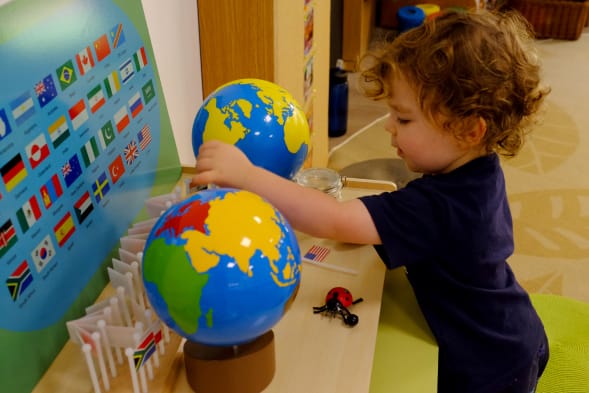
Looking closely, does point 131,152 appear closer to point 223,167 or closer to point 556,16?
point 223,167

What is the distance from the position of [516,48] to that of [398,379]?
0.53 m

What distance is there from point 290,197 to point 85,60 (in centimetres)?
36

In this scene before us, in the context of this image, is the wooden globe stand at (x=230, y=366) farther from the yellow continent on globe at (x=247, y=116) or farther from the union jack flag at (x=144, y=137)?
the union jack flag at (x=144, y=137)

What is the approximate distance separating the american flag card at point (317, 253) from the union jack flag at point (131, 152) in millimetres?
335

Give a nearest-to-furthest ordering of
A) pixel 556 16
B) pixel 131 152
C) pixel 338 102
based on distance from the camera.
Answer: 1. pixel 131 152
2. pixel 338 102
3. pixel 556 16

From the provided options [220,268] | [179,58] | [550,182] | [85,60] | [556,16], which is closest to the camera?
[220,268]

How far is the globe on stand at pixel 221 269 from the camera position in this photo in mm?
638

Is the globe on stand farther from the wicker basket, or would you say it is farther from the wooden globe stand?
the wicker basket

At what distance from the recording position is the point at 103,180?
929mm

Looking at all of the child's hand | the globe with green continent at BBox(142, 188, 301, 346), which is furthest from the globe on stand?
the child's hand

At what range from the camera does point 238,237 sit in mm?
646

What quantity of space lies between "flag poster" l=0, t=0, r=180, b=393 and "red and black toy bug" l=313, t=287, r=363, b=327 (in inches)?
13.5

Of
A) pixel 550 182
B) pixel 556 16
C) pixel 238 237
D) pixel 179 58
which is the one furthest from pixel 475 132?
pixel 556 16

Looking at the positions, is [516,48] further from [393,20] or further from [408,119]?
[393,20]
